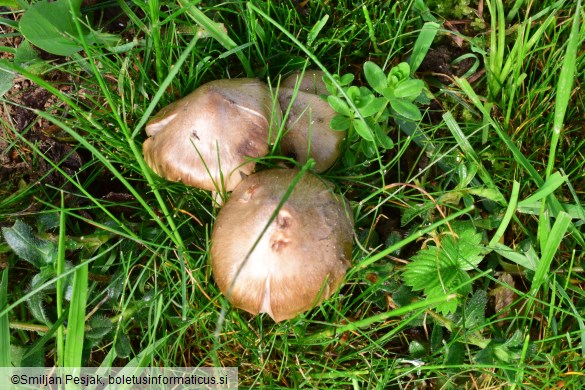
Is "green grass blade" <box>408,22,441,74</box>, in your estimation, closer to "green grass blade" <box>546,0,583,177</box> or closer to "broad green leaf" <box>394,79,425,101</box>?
"broad green leaf" <box>394,79,425,101</box>

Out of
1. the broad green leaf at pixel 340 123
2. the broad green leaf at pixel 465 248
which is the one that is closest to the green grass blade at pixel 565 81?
the broad green leaf at pixel 465 248

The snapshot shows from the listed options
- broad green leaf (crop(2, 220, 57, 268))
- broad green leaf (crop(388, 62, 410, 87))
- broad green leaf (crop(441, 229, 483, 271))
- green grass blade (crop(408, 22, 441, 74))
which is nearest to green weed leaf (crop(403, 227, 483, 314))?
broad green leaf (crop(441, 229, 483, 271))

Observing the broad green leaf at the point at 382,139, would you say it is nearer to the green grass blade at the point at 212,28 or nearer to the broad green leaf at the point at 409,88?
the broad green leaf at the point at 409,88

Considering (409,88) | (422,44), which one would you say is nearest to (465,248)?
(409,88)

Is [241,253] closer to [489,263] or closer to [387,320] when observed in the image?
[387,320]

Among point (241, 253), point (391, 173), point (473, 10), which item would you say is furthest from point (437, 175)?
point (241, 253)
